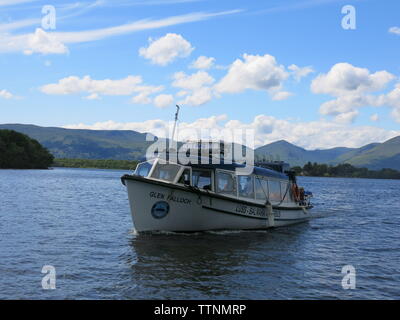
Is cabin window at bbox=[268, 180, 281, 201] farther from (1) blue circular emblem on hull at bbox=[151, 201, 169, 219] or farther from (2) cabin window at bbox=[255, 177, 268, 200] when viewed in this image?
(1) blue circular emblem on hull at bbox=[151, 201, 169, 219]

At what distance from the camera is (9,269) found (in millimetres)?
16375

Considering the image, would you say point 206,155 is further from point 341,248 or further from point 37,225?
point 37,225

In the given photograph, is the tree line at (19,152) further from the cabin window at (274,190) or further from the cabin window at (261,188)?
the cabin window at (261,188)

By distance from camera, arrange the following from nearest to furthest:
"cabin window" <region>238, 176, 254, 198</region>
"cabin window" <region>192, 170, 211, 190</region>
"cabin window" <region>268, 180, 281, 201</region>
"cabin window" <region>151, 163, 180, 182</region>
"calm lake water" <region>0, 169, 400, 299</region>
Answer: "calm lake water" <region>0, 169, 400, 299</region> → "cabin window" <region>151, 163, 180, 182</region> → "cabin window" <region>192, 170, 211, 190</region> → "cabin window" <region>238, 176, 254, 198</region> → "cabin window" <region>268, 180, 281, 201</region>

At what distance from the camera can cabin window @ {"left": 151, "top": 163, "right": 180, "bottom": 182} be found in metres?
23.4

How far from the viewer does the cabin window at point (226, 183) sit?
24723mm

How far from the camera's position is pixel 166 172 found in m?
23.6

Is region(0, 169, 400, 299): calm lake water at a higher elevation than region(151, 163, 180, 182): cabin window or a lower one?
lower

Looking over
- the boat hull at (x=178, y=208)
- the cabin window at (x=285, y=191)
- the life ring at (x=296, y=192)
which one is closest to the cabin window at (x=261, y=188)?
the boat hull at (x=178, y=208)

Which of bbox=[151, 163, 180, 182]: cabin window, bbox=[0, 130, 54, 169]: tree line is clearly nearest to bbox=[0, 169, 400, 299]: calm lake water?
bbox=[151, 163, 180, 182]: cabin window

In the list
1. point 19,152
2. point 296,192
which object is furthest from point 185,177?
point 19,152

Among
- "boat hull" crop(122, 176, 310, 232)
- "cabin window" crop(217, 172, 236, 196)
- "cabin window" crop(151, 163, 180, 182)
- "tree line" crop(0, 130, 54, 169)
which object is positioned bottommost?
"boat hull" crop(122, 176, 310, 232)

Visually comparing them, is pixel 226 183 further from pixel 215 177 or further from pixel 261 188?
pixel 261 188
